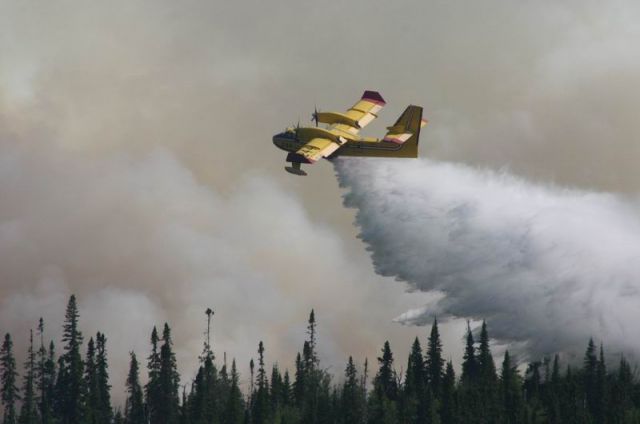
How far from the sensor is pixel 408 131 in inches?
5192

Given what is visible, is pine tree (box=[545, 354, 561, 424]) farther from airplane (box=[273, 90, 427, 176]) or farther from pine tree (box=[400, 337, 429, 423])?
airplane (box=[273, 90, 427, 176])

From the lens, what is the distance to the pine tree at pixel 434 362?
166 metres

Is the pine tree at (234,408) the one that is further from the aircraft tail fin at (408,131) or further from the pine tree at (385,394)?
the aircraft tail fin at (408,131)

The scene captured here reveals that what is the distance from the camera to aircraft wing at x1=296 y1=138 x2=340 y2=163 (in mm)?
129125

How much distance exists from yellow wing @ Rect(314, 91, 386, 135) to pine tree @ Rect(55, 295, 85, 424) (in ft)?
159

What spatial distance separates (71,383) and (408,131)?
59372 millimetres

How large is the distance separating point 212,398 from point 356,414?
56.3ft

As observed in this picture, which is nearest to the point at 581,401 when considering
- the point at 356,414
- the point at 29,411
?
the point at 356,414

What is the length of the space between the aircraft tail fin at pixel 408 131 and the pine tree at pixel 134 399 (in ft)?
184

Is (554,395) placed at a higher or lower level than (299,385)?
lower

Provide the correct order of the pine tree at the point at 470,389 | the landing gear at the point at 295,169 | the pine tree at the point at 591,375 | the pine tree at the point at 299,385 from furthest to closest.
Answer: the pine tree at the point at 299,385 → the pine tree at the point at 591,375 → the pine tree at the point at 470,389 → the landing gear at the point at 295,169

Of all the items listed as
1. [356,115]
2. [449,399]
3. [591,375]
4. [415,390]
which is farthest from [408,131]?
[591,375]

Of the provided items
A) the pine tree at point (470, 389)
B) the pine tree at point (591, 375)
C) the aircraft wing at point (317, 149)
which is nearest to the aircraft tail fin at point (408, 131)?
the aircraft wing at point (317, 149)

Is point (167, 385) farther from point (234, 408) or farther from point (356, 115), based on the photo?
point (356, 115)
